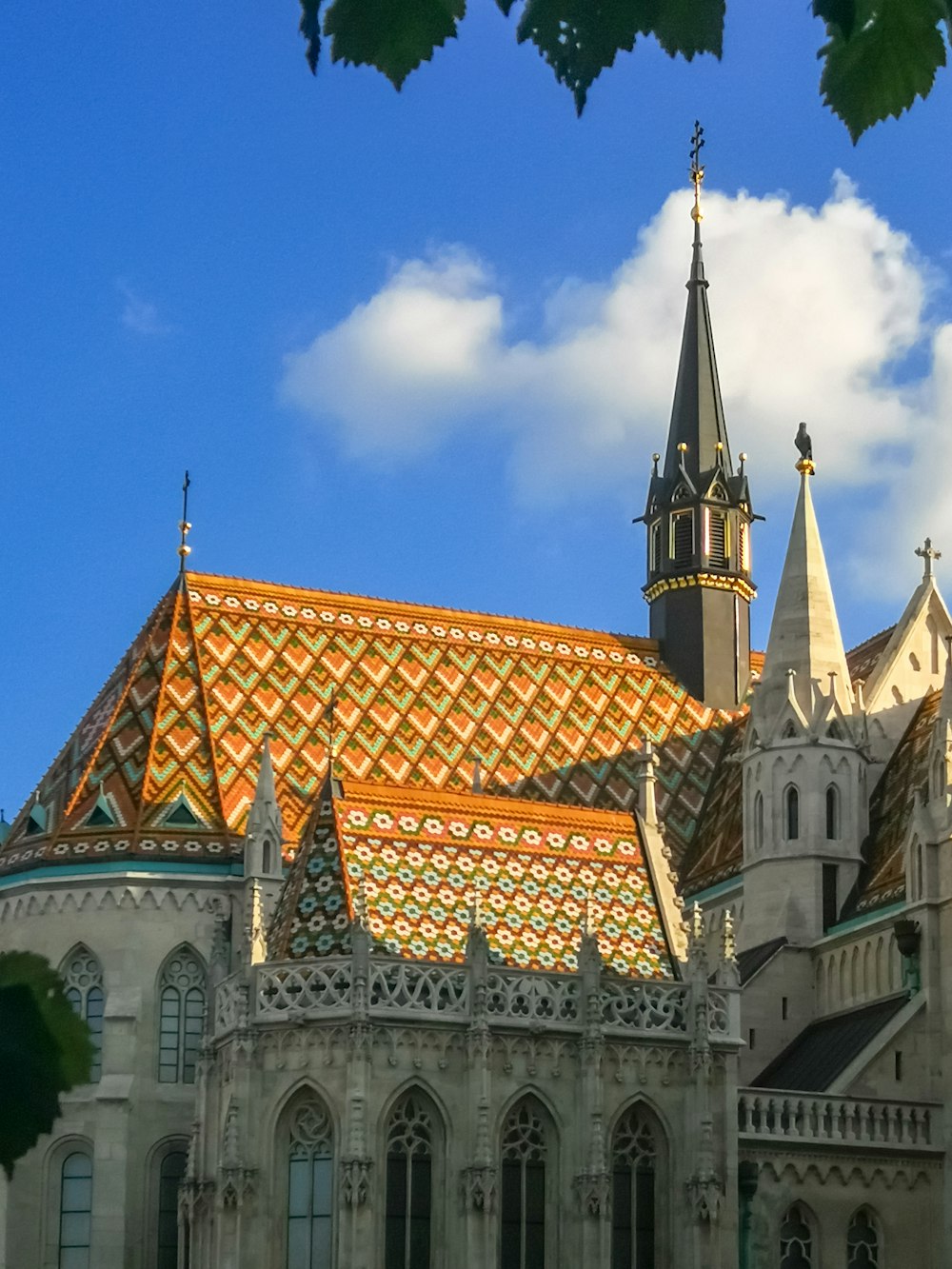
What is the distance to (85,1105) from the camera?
3538 centimetres

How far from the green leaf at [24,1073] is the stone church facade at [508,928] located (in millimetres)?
25979

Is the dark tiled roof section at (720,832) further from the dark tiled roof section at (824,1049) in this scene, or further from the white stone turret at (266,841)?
the white stone turret at (266,841)

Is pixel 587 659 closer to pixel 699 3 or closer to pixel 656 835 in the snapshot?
pixel 656 835

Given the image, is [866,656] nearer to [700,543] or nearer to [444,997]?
[700,543]

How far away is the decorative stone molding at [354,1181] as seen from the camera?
2762cm

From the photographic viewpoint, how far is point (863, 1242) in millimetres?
31609

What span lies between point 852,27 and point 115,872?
116ft

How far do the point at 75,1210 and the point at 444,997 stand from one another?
9.89 m

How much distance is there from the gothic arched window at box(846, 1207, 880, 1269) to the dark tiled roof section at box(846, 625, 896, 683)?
11557mm

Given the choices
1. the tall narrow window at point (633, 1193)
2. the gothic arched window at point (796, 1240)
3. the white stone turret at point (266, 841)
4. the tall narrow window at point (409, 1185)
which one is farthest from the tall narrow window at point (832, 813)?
the tall narrow window at point (409, 1185)

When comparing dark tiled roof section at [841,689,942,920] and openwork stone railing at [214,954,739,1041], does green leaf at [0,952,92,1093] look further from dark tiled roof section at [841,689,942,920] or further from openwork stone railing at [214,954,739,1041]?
dark tiled roof section at [841,689,942,920]

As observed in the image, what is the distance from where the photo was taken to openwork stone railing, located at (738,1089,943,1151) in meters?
31.4

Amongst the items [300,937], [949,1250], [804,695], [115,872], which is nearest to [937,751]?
[804,695]

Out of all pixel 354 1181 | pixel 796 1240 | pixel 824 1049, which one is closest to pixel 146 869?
pixel 354 1181
